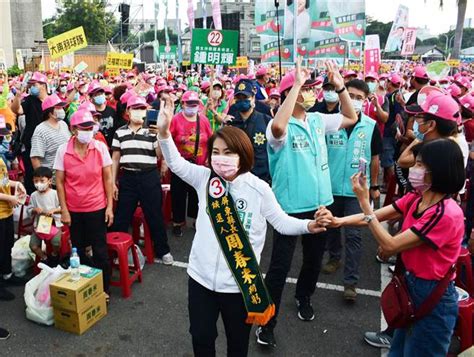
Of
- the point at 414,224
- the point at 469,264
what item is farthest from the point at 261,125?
the point at 414,224

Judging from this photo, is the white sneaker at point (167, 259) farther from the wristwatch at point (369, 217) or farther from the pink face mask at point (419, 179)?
the pink face mask at point (419, 179)

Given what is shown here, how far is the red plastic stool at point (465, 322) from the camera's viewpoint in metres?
3.42

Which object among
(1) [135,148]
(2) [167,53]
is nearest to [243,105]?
(1) [135,148]

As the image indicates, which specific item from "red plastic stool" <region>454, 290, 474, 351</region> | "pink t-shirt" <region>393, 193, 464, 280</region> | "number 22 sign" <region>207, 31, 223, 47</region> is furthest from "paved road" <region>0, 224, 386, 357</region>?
"number 22 sign" <region>207, 31, 223, 47</region>

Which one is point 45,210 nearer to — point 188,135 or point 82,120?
point 82,120

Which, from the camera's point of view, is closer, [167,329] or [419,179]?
[419,179]

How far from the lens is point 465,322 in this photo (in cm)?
345

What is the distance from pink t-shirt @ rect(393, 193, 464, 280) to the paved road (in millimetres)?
1486

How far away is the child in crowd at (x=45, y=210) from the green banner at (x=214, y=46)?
140 inches

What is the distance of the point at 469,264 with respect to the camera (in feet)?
13.0

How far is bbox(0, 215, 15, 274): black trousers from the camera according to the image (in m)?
4.37

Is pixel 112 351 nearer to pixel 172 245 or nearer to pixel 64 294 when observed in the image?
pixel 64 294

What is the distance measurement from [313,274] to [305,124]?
136 cm

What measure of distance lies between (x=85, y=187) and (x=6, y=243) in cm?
113
